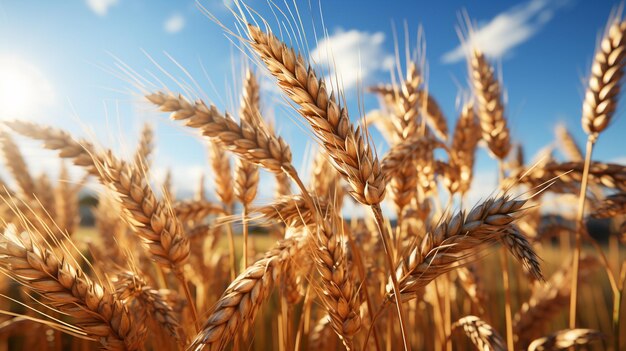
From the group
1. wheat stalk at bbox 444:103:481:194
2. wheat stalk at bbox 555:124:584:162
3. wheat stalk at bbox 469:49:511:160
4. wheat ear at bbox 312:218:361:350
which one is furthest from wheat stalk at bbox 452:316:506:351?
wheat stalk at bbox 555:124:584:162

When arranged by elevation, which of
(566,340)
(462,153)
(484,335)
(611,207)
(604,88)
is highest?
(604,88)

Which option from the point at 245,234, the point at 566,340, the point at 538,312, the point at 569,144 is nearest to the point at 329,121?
the point at 245,234

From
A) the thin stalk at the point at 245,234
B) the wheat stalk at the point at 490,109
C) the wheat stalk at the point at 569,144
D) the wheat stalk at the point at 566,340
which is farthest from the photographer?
the wheat stalk at the point at 569,144

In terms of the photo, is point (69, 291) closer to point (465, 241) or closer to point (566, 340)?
point (465, 241)

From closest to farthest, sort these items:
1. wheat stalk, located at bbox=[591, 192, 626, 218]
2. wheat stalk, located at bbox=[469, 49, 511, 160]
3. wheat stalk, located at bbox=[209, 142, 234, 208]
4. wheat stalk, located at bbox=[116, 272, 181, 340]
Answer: wheat stalk, located at bbox=[116, 272, 181, 340] → wheat stalk, located at bbox=[591, 192, 626, 218] → wheat stalk, located at bbox=[209, 142, 234, 208] → wheat stalk, located at bbox=[469, 49, 511, 160]

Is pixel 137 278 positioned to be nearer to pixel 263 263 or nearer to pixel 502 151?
pixel 263 263

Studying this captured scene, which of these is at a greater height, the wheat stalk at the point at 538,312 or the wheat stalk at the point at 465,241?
the wheat stalk at the point at 465,241

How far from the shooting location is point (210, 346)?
2.90ft

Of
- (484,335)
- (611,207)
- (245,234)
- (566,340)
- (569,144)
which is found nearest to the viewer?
(484,335)

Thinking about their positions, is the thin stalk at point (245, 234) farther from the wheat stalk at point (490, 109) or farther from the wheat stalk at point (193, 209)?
the wheat stalk at point (490, 109)

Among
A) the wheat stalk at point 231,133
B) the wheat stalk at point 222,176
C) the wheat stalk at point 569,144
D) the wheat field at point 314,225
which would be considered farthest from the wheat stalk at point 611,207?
the wheat stalk at point 569,144

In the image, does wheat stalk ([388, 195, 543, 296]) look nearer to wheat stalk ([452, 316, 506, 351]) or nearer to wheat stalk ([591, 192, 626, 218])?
wheat stalk ([452, 316, 506, 351])

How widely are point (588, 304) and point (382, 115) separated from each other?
3.44 m

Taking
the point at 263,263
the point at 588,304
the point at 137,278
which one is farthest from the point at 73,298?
the point at 588,304
